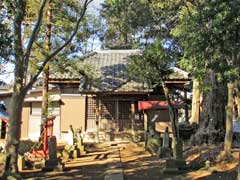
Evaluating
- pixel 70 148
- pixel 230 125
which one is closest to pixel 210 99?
pixel 230 125

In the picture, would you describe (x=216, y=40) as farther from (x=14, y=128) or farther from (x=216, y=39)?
(x=14, y=128)

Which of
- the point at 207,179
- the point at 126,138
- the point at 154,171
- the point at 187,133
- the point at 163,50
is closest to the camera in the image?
the point at 207,179

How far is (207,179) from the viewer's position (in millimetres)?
11773

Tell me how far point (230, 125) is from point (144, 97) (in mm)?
12300

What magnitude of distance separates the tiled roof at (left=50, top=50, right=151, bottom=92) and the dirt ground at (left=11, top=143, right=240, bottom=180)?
662 cm

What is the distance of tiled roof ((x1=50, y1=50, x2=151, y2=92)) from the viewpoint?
81.7 feet

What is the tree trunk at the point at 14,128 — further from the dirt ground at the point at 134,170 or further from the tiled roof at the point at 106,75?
the tiled roof at the point at 106,75

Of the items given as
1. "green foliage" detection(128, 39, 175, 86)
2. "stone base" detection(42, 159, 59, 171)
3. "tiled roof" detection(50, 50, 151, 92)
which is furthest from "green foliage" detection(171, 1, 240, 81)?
"tiled roof" detection(50, 50, 151, 92)

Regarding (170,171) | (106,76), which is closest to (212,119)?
(170,171)

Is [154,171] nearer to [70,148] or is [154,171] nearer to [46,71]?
[70,148]

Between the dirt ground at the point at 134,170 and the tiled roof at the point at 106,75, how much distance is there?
662 centimetres

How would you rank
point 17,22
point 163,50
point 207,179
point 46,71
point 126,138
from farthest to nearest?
1. point 126,138
2. point 46,71
3. point 163,50
4. point 17,22
5. point 207,179

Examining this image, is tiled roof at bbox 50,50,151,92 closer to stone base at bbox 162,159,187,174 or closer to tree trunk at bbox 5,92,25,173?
tree trunk at bbox 5,92,25,173

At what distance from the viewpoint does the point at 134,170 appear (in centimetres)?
1447
